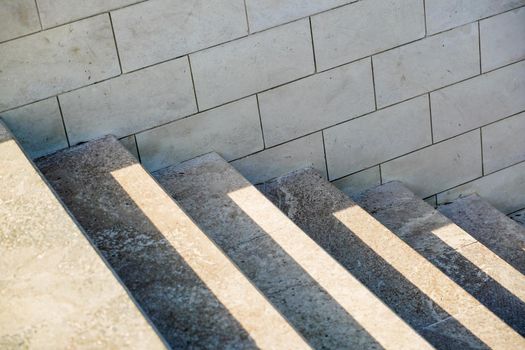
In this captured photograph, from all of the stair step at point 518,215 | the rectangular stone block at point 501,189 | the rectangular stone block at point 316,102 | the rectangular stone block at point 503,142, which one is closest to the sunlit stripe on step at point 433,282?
the rectangular stone block at point 316,102

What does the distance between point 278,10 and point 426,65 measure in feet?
3.76

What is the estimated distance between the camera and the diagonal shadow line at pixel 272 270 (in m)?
3.63

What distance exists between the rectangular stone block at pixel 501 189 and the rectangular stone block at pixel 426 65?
81cm

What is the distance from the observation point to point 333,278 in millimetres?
3908

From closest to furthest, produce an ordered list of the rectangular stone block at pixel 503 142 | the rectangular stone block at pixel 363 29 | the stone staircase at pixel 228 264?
the stone staircase at pixel 228 264, the rectangular stone block at pixel 363 29, the rectangular stone block at pixel 503 142

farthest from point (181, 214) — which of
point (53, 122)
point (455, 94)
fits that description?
point (455, 94)

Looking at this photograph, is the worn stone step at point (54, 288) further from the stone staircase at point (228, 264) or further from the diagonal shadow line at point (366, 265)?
the diagonal shadow line at point (366, 265)

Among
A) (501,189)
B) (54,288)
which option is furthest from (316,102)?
(54,288)

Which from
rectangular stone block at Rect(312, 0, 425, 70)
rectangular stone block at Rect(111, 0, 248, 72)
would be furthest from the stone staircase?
rectangular stone block at Rect(312, 0, 425, 70)

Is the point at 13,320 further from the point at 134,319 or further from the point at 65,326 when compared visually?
the point at 134,319

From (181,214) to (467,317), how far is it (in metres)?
1.44

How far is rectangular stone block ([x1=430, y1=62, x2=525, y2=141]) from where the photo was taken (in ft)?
19.3

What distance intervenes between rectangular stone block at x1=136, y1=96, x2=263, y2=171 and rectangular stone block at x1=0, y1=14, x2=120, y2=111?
48cm

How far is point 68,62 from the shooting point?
4730 millimetres
